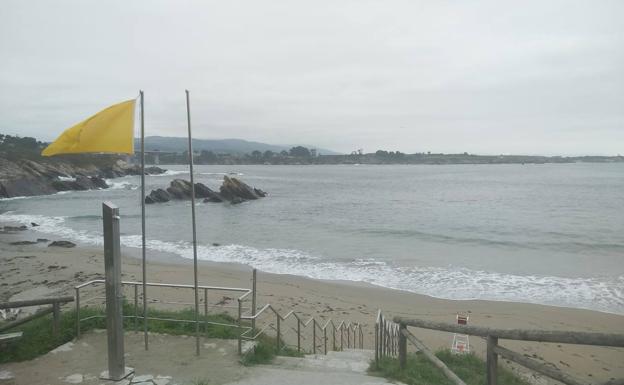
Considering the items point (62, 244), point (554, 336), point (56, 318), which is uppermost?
point (554, 336)

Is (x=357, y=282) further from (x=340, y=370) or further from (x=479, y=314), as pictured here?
(x=340, y=370)

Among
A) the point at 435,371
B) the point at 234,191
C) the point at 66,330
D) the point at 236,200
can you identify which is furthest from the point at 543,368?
the point at 234,191

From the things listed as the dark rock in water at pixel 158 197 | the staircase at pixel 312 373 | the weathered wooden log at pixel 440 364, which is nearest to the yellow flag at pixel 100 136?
the staircase at pixel 312 373

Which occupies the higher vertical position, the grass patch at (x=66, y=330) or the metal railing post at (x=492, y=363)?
the metal railing post at (x=492, y=363)

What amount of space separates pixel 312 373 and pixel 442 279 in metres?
14.7

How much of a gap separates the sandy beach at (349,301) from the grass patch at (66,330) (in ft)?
20.1

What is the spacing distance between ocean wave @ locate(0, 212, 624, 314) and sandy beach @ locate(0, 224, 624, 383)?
0.94 meters

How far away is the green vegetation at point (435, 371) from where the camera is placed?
19.1 feet

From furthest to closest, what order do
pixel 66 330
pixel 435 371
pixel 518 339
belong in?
pixel 435 371 < pixel 66 330 < pixel 518 339

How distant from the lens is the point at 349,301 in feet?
A: 51.7

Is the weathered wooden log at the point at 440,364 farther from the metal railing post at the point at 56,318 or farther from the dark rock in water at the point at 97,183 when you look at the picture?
the dark rock in water at the point at 97,183

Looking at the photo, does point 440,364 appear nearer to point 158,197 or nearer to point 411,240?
point 411,240

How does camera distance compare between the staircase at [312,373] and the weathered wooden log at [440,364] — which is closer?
the weathered wooden log at [440,364]

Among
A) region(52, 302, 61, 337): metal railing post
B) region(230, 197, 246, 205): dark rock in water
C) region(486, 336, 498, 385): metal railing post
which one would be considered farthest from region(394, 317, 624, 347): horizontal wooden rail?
region(230, 197, 246, 205): dark rock in water
